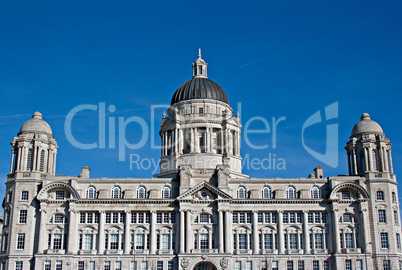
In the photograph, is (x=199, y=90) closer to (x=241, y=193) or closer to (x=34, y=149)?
(x=241, y=193)

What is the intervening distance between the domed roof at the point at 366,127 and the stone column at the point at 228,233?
26.4 metres

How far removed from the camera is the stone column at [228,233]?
86.1 meters

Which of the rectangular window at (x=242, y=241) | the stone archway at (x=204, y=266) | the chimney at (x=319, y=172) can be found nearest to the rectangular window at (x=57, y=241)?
the stone archway at (x=204, y=266)

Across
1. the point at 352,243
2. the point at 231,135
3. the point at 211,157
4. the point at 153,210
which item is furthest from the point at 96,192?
the point at 352,243


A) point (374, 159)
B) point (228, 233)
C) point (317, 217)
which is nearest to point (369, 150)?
point (374, 159)

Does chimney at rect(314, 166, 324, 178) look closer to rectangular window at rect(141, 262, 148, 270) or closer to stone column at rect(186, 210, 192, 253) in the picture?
stone column at rect(186, 210, 192, 253)

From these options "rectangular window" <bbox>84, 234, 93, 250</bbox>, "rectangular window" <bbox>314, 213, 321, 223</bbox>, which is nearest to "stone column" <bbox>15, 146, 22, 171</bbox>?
"rectangular window" <bbox>84, 234, 93, 250</bbox>

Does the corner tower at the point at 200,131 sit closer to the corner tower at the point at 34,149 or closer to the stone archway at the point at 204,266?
the stone archway at the point at 204,266

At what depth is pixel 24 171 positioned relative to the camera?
90.1 meters

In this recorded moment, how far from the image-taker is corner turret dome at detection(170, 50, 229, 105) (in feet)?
356

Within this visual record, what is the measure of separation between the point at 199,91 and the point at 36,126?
103 feet

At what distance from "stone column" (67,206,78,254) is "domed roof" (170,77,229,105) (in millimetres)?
32555

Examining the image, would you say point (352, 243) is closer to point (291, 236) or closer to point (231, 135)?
point (291, 236)

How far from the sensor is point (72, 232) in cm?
8662
